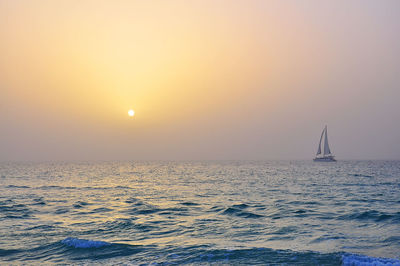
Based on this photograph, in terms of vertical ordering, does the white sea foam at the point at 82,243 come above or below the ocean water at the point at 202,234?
above

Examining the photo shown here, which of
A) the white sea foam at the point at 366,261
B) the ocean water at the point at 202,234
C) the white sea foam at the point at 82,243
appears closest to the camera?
the white sea foam at the point at 366,261

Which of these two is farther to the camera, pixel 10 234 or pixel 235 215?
pixel 235 215

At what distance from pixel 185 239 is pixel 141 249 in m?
2.84

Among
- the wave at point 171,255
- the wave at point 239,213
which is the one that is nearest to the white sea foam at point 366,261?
the wave at point 171,255

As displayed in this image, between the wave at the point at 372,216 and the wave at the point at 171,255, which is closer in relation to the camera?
the wave at the point at 171,255

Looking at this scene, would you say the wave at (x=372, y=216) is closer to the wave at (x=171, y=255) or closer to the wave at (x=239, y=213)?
the wave at (x=239, y=213)

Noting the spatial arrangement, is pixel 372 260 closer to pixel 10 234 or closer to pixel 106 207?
pixel 10 234

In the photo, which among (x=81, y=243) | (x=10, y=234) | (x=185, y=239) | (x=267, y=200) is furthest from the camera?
(x=267, y=200)

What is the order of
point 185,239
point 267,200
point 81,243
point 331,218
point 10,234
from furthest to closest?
point 267,200
point 331,218
point 10,234
point 185,239
point 81,243

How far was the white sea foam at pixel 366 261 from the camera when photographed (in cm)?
1448

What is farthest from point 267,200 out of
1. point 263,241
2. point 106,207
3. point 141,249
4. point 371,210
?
point 141,249

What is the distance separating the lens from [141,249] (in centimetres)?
1750

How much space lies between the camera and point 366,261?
14.9 metres

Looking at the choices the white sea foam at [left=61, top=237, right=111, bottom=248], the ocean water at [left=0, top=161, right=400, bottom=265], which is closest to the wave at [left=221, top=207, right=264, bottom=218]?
the ocean water at [left=0, top=161, right=400, bottom=265]
